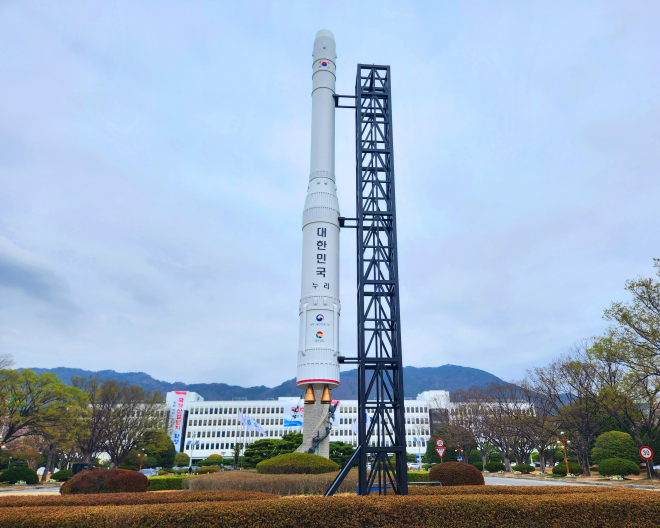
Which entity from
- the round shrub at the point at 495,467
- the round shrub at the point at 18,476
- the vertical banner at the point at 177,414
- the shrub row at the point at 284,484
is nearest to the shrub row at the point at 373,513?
the shrub row at the point at 284,484

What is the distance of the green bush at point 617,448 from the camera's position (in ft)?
115

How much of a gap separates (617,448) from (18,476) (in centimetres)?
4741

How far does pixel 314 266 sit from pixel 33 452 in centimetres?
4625

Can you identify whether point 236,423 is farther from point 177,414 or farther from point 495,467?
point 495,467

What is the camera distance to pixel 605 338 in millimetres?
29469

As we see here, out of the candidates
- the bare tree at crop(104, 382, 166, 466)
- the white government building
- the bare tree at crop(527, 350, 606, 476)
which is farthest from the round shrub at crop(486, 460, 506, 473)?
the bare tree at crop(104, 382, 166, 466)

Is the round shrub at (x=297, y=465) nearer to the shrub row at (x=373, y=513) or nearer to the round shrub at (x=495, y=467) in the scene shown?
the shrub row at (x=373, y=513)

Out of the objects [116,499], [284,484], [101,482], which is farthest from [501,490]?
[101,482]

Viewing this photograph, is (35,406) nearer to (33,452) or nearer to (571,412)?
(33,452)

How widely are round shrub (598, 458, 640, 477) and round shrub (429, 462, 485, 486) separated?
1782cm

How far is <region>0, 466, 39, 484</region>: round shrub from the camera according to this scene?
35844mm

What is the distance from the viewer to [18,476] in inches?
1428

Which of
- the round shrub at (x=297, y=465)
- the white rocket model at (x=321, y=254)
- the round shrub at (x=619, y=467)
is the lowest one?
the round shrub at (x=619, y=467)

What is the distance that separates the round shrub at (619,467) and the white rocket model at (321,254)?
23.6 meters
